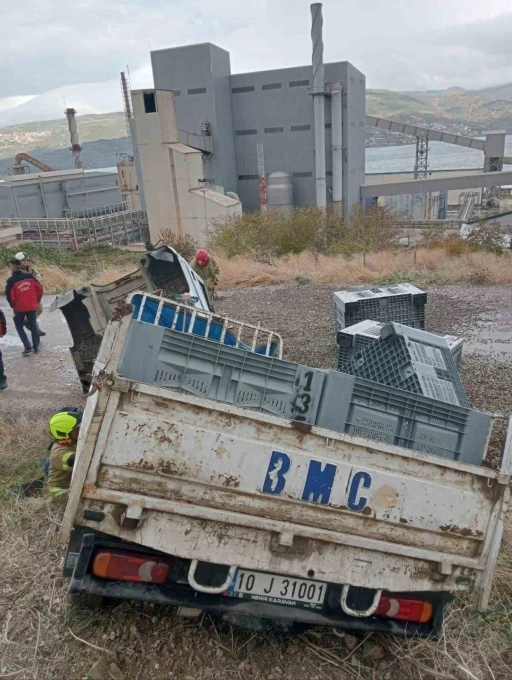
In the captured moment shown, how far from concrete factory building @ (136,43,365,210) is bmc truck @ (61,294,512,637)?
2870 centimetres

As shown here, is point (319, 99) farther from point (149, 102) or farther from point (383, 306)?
point (383, 306)

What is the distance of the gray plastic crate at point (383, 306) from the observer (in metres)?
6.20

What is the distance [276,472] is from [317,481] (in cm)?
20

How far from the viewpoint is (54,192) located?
117ft

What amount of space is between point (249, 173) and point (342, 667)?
33289 millimetres

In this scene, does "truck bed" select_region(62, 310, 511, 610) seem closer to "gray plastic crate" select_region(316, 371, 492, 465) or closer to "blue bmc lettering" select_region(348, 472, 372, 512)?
"blue bmc lettering" select_region(348, 472, 372, 512)

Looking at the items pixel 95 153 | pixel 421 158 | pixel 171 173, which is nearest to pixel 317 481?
pixel 171 173

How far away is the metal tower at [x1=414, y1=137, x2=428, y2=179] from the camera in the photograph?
119 feet

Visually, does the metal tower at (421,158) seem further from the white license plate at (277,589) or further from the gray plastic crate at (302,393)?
the white license plate at (277,589)

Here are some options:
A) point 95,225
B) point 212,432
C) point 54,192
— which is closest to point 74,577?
point 212,432

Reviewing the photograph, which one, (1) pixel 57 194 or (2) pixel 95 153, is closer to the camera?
(1) pixel 57 194

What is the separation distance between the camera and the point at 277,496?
87.3 inches

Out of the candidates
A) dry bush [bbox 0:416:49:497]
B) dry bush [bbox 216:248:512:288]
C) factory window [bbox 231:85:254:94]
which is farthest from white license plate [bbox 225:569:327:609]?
factory window [bbox 231:85:254:94]

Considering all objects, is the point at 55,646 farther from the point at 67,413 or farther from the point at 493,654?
the point at 493,654
